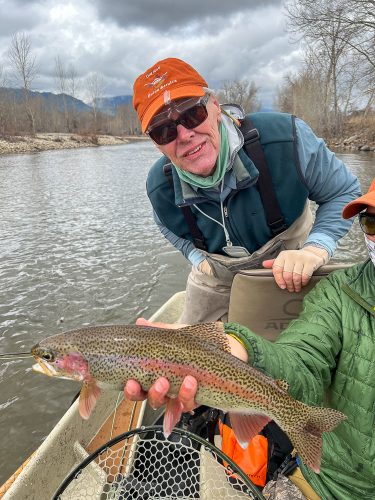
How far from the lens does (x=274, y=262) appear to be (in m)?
2.28

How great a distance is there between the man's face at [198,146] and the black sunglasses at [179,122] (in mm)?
24

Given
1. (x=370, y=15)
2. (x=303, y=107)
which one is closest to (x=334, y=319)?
(x=370, y=15)

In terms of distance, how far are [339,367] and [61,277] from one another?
22.9 ft

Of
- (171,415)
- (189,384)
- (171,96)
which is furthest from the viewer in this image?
(171,96)

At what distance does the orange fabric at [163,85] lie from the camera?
2338 millimetres

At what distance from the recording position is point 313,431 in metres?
1.60

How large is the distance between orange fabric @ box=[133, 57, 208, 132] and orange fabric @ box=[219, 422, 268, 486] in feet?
6.58

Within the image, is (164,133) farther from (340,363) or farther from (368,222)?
(340,363)

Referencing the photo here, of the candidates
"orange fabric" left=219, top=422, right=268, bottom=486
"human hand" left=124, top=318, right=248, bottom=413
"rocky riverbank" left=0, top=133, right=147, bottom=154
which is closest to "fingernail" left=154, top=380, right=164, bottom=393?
"human hand" left=124, top=318, right=248, bottom=413

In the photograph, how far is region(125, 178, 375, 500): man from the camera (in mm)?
1736

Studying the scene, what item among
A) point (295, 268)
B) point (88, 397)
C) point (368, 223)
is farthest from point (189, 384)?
point (368, 223)

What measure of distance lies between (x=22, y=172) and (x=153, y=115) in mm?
23585

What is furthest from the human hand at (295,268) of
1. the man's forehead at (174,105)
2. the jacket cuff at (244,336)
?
the man's forehead at (174,105)

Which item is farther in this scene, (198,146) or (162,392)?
(198,146)
